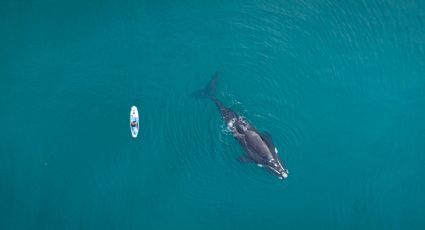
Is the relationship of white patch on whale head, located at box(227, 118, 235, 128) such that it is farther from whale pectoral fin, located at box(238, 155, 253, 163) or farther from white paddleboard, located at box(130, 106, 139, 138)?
white paddleboard, located at box(130, 106, 139, 138)

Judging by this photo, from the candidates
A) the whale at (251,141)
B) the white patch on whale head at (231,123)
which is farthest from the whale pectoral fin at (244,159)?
the white patch on whale head at (231,123)

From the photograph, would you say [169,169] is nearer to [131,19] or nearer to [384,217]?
[131,19]

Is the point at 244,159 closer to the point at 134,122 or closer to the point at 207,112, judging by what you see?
the point at 207,112

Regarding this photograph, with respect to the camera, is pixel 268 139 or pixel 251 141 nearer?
pixel 251 141

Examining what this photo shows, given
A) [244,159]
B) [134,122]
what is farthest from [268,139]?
[134,122]

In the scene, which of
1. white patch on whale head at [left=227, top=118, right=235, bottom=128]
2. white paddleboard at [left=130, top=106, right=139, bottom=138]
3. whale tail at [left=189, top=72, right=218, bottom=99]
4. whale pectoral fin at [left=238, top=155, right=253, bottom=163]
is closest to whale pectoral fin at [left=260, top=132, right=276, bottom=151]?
whale pectoral fin at [left=238, top=155, right=253, bottom=163]

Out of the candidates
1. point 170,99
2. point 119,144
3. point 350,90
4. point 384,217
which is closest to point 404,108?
point 350,90
